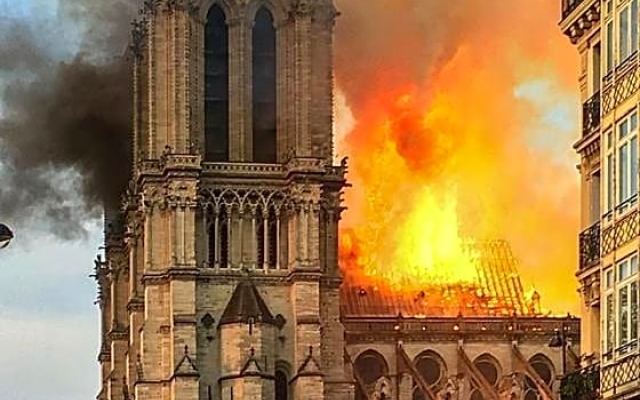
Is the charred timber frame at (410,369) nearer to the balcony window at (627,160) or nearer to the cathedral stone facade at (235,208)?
the cathedral stone facade at (235,208)

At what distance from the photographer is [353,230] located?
15788 cm

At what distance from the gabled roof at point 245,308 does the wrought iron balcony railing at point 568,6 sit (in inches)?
2550

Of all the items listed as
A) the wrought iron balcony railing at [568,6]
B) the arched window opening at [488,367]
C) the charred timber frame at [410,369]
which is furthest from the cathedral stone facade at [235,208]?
the wrought iron balcony railing at [568,6]

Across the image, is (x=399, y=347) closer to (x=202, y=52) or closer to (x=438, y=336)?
(x=438, y=336)

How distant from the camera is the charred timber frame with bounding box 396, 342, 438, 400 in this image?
152 m

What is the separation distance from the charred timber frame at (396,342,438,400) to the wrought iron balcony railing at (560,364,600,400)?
88.2 m

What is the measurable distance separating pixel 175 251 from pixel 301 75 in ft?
41.2

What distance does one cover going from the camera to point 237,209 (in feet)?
437

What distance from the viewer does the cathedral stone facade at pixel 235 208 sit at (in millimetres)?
130500

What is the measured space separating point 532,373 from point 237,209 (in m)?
30.4

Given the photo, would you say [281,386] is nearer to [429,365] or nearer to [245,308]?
[245,308]

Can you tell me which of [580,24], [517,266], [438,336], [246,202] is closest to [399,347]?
[438,336]

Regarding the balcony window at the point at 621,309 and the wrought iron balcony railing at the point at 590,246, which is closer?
the balcony window at the point at 621,309

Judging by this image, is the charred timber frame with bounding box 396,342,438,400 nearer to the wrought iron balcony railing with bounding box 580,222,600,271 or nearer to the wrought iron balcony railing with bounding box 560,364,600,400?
the wrought iron balcony railing with bounding box 580,222,600,271
